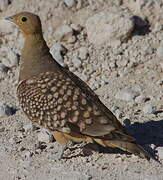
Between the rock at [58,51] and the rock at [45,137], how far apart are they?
6.30 ft

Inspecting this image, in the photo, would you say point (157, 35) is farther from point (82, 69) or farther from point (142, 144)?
point (142, 144)

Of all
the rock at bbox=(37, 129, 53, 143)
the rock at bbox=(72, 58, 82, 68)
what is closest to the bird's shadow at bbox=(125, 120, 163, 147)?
the rock at bbox=(37, 129, 53, 143)

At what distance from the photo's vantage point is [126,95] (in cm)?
829

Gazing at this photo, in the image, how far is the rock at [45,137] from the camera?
24.0 ft

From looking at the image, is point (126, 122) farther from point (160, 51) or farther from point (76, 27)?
point (76, 27)

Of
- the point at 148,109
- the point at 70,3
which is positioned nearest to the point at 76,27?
the point at 70,3

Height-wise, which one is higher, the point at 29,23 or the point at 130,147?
the point at 29,23

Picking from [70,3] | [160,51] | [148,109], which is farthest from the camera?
[70,3]

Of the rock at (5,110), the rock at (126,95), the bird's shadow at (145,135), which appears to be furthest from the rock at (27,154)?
the rock at (126,95)

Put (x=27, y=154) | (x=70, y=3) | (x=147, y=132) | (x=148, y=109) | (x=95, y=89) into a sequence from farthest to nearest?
(x=70, y=3), (x=95, y=89), (x=148, y=109), (x=147, y=132), (x=27, y=154)

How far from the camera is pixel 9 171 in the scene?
21.8 ft

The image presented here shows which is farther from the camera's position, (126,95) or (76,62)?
(76,62)

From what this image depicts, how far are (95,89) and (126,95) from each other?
1.74 ft

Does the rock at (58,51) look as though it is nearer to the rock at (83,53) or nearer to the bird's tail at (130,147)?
the rock at (83,53)
